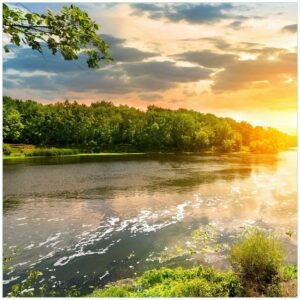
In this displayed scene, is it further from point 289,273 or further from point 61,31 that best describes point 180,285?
point 61,31

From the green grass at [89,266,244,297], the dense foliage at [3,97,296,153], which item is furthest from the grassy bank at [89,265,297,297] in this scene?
the dense foliage at [3,97,296,153]

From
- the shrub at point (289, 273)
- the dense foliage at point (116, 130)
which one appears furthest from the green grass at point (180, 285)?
the dense foliage at point (116, 130)

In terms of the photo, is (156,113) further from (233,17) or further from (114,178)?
(233,17)

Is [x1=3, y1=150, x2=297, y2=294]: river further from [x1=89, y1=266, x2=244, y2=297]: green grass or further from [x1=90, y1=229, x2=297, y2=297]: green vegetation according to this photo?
[x1=90, y1=229, x2=297, y2=297]: green vegetation

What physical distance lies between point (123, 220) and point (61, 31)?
511 inches

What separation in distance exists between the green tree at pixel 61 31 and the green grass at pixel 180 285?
17.9 ft

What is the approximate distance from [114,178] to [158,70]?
14762mm

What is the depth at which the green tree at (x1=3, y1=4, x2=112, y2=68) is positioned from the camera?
5.36m

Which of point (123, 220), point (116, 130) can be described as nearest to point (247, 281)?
point (123, 220)

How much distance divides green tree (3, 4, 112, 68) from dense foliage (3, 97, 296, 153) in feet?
235

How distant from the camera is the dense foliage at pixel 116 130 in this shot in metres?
82.1

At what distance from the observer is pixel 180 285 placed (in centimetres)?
862

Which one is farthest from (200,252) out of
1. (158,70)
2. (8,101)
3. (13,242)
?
(8,101)

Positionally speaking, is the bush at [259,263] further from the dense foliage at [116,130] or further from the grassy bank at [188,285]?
the dense foliage at [116,130]
